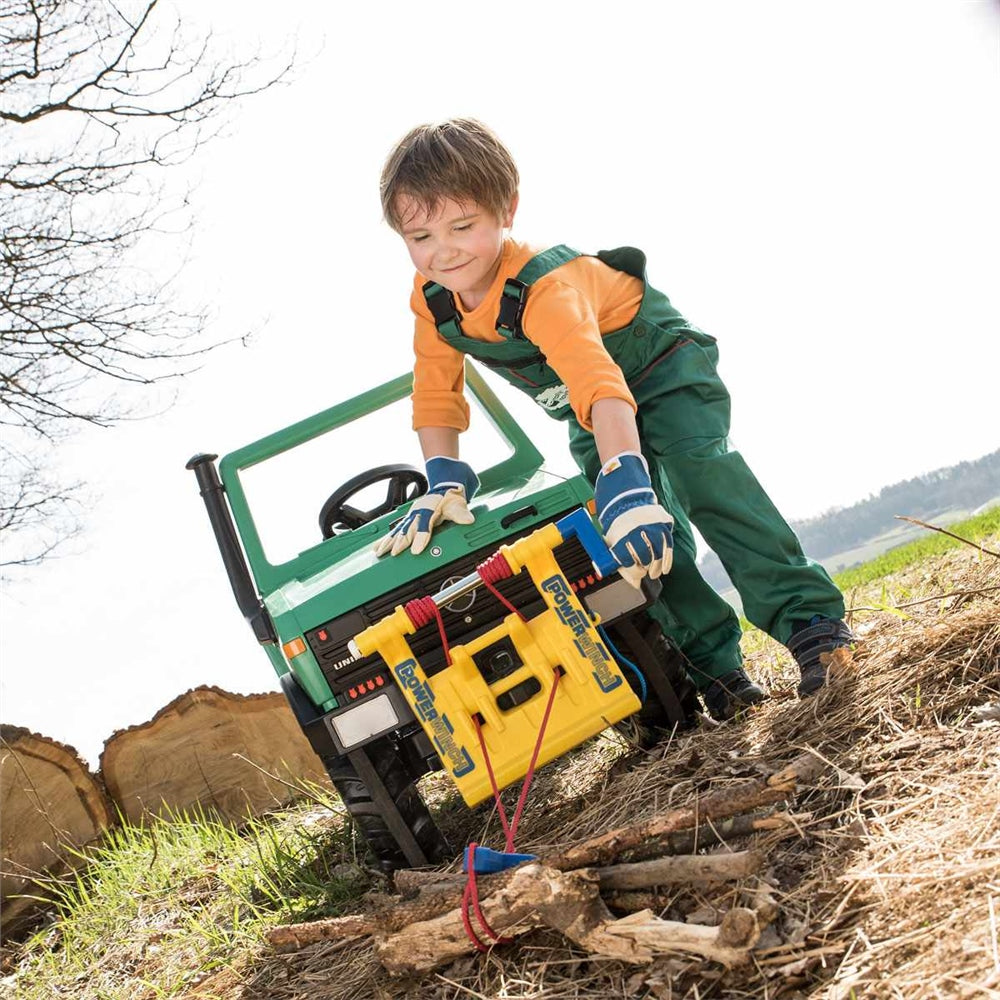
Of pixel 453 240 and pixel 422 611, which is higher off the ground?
pixel 453 240

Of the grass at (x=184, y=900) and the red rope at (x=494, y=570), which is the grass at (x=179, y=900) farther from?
the red rope at (x=494, y=570)

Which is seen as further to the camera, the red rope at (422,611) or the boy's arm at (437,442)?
the boy's arm at (437,442)

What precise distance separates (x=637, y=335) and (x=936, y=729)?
4.18 ft

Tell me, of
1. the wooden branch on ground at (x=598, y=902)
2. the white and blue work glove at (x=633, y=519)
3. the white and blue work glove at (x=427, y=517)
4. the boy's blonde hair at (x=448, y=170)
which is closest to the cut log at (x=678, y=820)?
the wooden branch on ground at (x=598, y=902)

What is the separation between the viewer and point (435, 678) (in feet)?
8.02

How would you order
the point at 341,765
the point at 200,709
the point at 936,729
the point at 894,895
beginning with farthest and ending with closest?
the point at 200,709, the point at 341,765, the point at 936,729, the point at 894,895

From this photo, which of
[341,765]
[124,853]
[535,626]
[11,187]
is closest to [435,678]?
[535,626]

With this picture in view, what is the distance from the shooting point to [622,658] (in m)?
2.64

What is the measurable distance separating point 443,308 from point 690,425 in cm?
74

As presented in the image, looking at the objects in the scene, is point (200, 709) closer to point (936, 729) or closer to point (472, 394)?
point (472, 394)

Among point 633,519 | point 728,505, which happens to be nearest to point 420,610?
point 633,519

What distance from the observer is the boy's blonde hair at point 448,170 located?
103 inches

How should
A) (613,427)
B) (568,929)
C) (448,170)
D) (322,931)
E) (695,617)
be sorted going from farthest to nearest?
(695,617), (448,170), (613,427), (322,931), (568,929)

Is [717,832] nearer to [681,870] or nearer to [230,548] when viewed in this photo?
[681,870]
